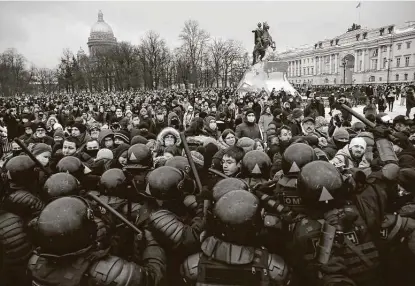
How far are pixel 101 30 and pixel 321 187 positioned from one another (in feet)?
373

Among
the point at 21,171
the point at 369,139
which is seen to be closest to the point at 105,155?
the point at 21,171

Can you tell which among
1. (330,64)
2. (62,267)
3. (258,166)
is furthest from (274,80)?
(330,64)

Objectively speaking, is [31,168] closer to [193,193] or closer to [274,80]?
[193,193]

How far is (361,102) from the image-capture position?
1303 inches

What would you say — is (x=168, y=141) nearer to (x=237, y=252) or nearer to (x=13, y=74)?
(x=237, y=252)

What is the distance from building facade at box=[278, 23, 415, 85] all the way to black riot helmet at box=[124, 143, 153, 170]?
235 feet

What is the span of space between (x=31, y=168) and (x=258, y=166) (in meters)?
2.44

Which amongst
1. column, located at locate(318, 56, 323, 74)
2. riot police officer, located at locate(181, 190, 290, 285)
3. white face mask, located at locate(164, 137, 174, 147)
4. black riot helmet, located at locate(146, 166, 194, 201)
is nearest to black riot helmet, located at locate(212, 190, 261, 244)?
riot police officer, located at locate(181, 190, 290, 285)

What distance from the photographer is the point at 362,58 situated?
291ft

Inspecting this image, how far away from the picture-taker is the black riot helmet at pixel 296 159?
3520mm

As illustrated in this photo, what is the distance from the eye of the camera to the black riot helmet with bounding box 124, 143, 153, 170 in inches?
174

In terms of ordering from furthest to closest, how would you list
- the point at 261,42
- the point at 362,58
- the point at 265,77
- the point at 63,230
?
the point at 362,58 → the point at 261,42 → the point at 265,77 → the point at 63,230

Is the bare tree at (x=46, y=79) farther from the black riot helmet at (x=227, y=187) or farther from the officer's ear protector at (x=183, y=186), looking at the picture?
the black riot helmet at (x=227, y=187)

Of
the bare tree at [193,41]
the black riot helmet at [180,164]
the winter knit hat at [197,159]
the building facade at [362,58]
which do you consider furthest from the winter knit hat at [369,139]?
the building facade at [362,58]
